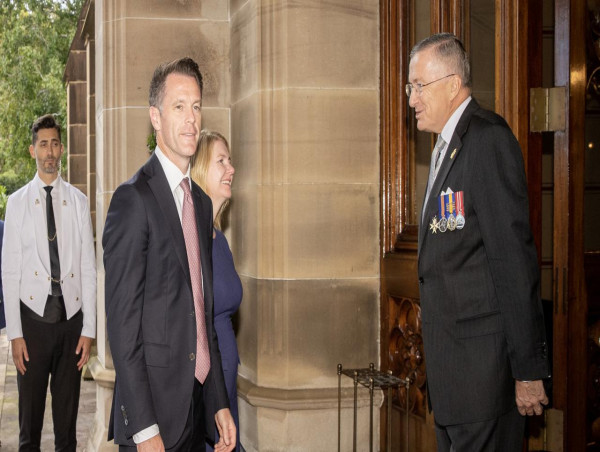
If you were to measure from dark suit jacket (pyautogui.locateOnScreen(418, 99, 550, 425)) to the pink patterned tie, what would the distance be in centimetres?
77

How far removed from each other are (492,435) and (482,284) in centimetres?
47

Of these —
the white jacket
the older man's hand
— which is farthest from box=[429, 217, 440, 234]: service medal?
the white jacket

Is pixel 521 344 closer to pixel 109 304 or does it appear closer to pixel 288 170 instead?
pixel 109 304

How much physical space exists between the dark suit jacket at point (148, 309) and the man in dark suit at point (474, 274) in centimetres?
85

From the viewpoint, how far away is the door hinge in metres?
3.45

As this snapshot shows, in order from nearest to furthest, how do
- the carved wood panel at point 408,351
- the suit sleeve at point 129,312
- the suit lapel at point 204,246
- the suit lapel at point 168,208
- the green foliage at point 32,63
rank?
the suit sleeve at point 129,312 → the suit lapel at point 168,208 → the suit lapel at point 204,246 → the carved wood panel at point 408,351 → the green foliage at point 32,63

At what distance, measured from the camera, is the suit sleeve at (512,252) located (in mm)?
2582

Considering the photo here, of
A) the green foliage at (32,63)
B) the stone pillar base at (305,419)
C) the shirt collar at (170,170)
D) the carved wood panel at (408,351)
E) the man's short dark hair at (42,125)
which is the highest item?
the green foliage at (32,63)

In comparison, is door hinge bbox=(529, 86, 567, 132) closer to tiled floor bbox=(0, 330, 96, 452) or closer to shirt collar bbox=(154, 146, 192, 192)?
shirt collar bbox=(154, 146, 192, 192)

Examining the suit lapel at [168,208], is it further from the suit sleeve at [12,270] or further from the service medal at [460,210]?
the suit sleeve at [12,270]

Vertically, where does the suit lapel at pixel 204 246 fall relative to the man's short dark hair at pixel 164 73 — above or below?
below

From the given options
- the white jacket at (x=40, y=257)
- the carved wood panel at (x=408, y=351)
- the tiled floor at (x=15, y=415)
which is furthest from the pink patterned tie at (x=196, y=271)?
the tiled floor at (x=15, y=415)

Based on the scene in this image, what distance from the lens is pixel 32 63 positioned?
24656mm

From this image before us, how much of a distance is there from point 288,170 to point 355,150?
1.31 feet
